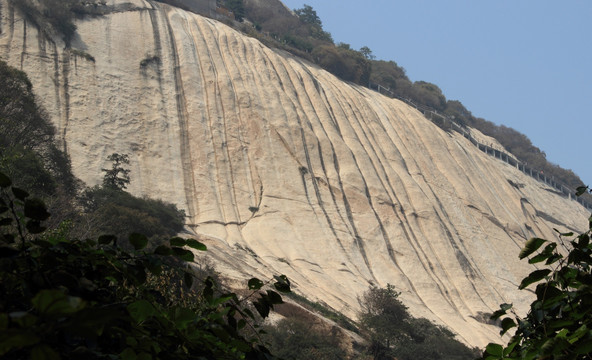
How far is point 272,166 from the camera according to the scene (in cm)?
3584

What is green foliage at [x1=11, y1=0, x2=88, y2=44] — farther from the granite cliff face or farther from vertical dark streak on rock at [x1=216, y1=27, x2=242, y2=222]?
vertical dark streak on rock at [x1=216, y1=27, x2=242, y2=222]

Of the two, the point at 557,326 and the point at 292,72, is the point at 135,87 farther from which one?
the point at 557,326

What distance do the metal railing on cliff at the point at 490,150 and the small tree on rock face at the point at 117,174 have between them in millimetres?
33779

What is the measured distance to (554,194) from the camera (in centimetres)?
6069

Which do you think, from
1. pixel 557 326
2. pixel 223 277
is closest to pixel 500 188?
pixel 223 277

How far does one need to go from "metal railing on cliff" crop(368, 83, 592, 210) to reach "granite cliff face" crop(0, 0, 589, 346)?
1666cm

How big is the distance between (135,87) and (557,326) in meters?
35.6

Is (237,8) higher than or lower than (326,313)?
higher

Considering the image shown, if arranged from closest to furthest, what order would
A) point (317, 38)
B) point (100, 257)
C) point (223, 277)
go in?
1. point (100, 257)
2. point (223, 277)
3. point (317, 38)

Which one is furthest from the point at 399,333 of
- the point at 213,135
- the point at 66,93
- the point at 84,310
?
the point at 84,310

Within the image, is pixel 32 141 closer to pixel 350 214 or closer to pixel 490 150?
pixel 350 214

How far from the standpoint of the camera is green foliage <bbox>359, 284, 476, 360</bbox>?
24.1 m

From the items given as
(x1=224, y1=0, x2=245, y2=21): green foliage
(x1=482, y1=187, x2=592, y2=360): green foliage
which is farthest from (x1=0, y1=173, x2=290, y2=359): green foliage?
(x1=224, y1=0, x2=245, y2=21): green foliage

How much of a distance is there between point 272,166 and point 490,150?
33.1 meters
